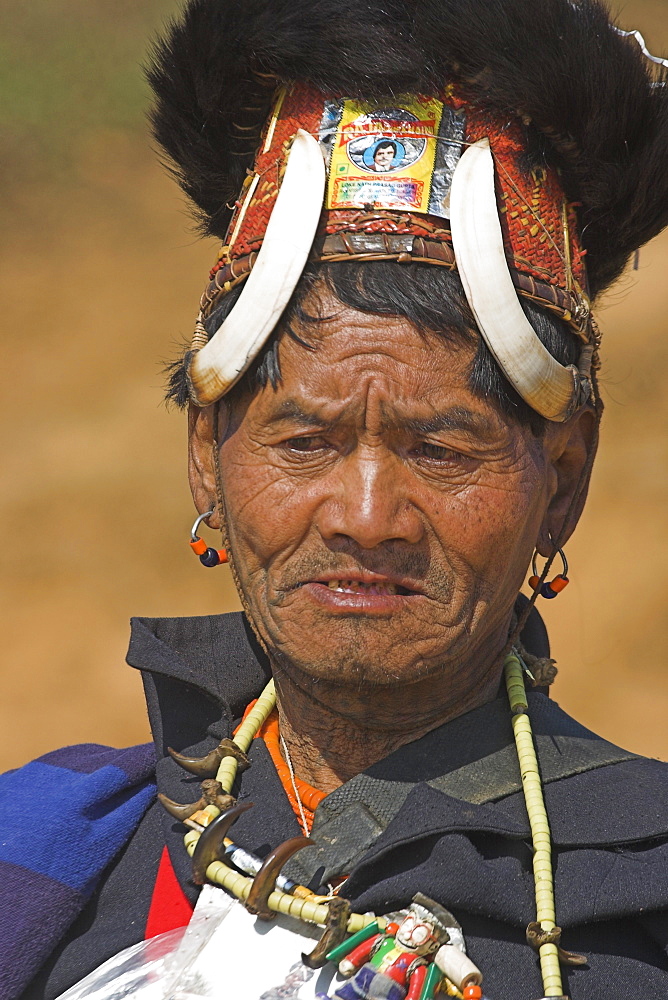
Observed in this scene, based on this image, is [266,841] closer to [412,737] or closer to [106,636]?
[412,737]

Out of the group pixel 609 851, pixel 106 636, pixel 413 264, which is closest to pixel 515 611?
pixel 609 851

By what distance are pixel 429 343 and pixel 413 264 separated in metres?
0.14

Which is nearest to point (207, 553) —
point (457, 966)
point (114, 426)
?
point (457, 966)

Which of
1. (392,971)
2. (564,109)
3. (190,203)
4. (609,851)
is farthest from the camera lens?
(190,203)

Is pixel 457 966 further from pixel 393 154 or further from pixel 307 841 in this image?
pixel 393 154

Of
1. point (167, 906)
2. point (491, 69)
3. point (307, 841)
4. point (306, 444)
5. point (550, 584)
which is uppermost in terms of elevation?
point (491, 69)

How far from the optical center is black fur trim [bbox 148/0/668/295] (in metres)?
2.06

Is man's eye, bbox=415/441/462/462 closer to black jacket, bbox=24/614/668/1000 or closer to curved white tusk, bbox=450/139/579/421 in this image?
curved white tusk, bbox=450/139/579/421

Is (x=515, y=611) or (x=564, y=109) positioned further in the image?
(x=515, y=611)

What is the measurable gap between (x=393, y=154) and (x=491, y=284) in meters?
0.30

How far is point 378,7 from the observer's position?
83.5 inches

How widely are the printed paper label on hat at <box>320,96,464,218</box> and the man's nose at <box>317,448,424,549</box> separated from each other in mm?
442

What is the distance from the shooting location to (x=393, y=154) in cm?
211

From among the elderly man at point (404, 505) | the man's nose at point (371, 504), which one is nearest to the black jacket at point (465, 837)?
the elderly man at point (404, 505)
